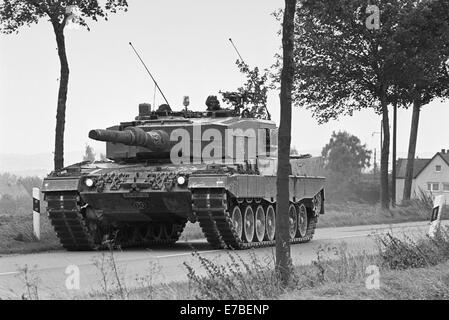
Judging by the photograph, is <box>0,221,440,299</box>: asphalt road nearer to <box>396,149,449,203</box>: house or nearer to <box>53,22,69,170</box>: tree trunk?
<box>53,22,69,170</box>: tree trunk

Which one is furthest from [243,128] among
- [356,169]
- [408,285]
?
[356,169]

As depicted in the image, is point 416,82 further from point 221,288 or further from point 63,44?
point 221,288

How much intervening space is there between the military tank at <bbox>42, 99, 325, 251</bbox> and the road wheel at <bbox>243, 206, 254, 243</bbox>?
2 cm

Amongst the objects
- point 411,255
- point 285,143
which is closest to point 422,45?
point 411,255

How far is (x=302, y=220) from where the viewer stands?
22547 millimetres

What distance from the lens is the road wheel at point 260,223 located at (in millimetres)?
19703

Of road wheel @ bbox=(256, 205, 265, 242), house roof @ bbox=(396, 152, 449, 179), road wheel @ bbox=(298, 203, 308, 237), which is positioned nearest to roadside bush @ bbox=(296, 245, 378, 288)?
road wheel @ bbox=(256, 205, 265, 242)

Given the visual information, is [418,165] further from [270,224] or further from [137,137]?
[137,137]

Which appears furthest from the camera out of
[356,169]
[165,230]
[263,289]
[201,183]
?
[356,169]

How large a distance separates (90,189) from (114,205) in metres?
0.55

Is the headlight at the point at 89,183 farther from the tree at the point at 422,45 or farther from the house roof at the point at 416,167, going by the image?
the house roof at the point at 416,167

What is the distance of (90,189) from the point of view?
1806 cm

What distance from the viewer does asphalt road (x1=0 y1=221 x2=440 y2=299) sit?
1084cm

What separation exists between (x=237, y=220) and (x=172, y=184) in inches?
70.2
